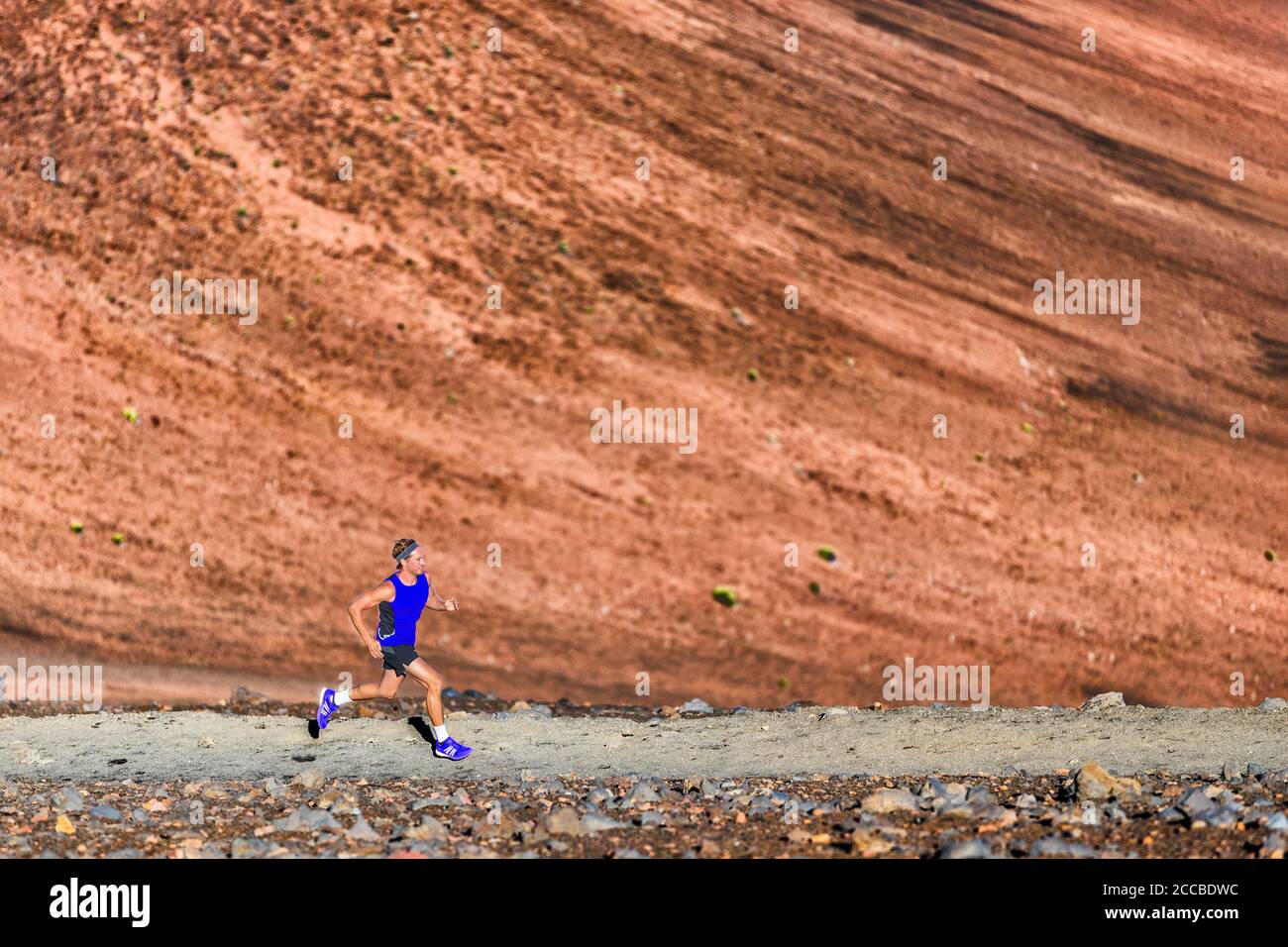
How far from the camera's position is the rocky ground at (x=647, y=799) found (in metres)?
7.85

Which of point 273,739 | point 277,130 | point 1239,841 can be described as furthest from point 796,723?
point 277,130

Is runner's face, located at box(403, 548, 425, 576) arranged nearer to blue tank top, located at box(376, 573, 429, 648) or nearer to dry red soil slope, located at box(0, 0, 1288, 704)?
blue tank top, located at box(376, 573, 429, 648)

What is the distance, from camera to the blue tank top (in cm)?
1021

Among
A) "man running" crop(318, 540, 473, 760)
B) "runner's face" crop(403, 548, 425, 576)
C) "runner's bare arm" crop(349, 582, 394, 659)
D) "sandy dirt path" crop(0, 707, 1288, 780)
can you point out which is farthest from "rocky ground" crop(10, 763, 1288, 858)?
"runner's face" crop(403, 548, 425, 576)

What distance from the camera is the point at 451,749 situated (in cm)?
1090

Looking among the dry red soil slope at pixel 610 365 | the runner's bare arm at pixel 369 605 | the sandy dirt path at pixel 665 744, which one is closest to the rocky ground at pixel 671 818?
the sandy dirt path at pixel 665 744

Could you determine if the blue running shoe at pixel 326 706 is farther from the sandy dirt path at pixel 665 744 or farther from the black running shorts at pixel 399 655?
the black running shorts at pixel 399 655

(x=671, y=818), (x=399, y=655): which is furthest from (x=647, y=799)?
(x=399, y=655)

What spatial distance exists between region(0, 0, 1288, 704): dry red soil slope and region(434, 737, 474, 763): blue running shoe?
15.2ft

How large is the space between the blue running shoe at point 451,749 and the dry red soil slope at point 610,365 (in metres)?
4.64

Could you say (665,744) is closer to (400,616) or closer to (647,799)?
(647,799)

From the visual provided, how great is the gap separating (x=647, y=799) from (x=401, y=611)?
2.38 m
